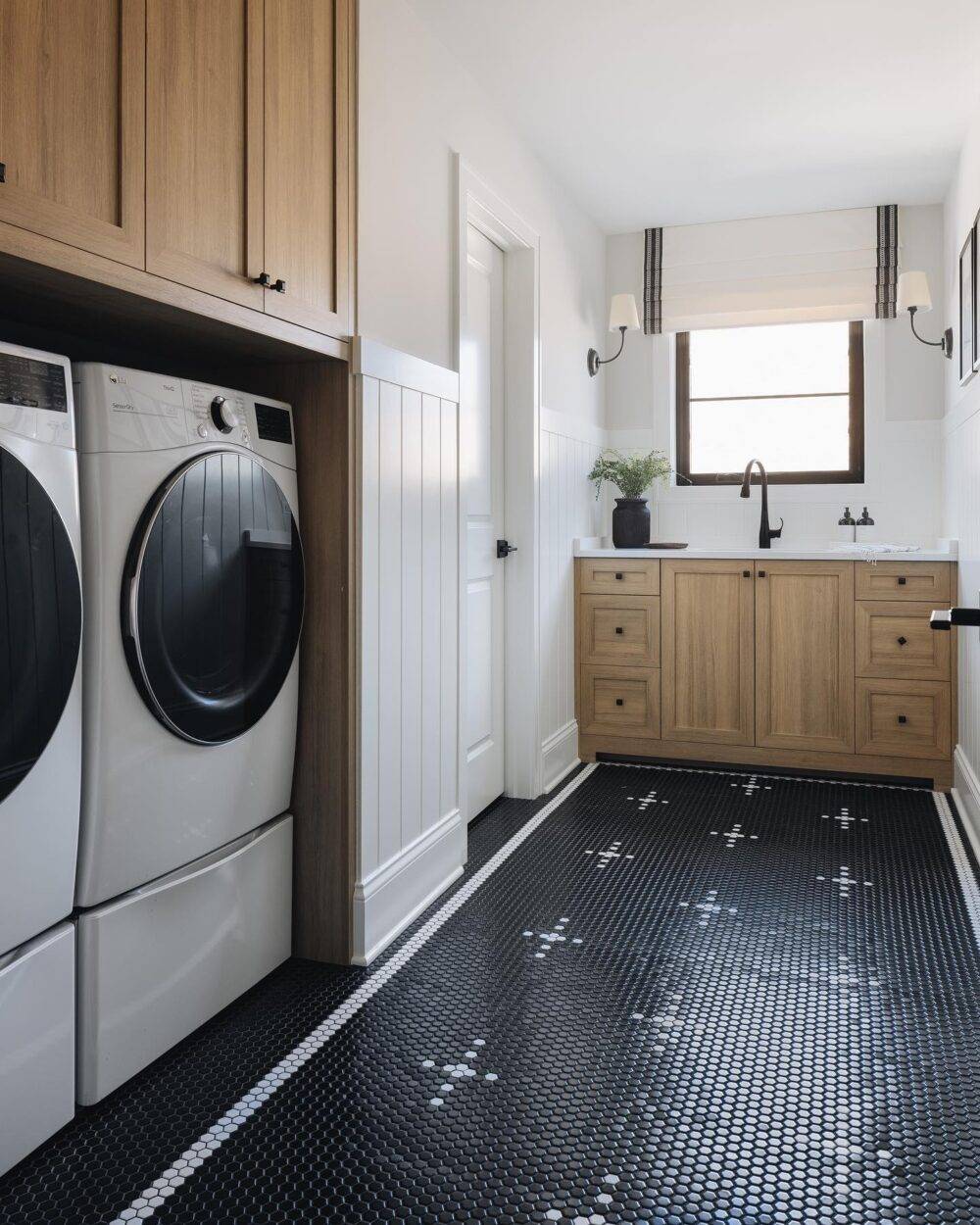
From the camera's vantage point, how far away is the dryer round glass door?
165 centimetres

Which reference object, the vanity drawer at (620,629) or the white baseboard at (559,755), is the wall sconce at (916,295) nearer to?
the vanity drawer at (620,629)

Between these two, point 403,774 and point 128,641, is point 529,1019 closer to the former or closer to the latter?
point 403,774

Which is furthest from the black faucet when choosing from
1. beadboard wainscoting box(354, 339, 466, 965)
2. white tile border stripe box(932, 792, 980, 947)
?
beadboard wainscoting box(354, 339, 466, 965)

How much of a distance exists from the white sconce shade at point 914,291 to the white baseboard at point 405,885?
2817mm

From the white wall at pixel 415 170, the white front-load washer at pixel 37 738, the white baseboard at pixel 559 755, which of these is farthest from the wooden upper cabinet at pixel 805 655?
the white front-load washer at pixel 37 738

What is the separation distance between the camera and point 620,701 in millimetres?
3994

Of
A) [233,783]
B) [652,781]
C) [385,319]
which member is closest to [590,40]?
[385,319]

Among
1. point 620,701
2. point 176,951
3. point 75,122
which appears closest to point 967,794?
point 620,701

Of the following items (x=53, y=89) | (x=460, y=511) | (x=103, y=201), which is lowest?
(x=460, y=511)

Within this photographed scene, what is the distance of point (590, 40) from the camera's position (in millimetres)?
2750

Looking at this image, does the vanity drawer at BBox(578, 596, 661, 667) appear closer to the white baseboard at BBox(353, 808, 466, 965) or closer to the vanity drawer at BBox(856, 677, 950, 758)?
the vanity drawer at BBox(856, 677, 950, 758)

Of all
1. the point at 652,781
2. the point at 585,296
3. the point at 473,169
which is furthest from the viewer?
the point at 585,296

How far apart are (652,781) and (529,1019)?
1.92 metres

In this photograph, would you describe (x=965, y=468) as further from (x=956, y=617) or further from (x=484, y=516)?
(x=956, y=617)
